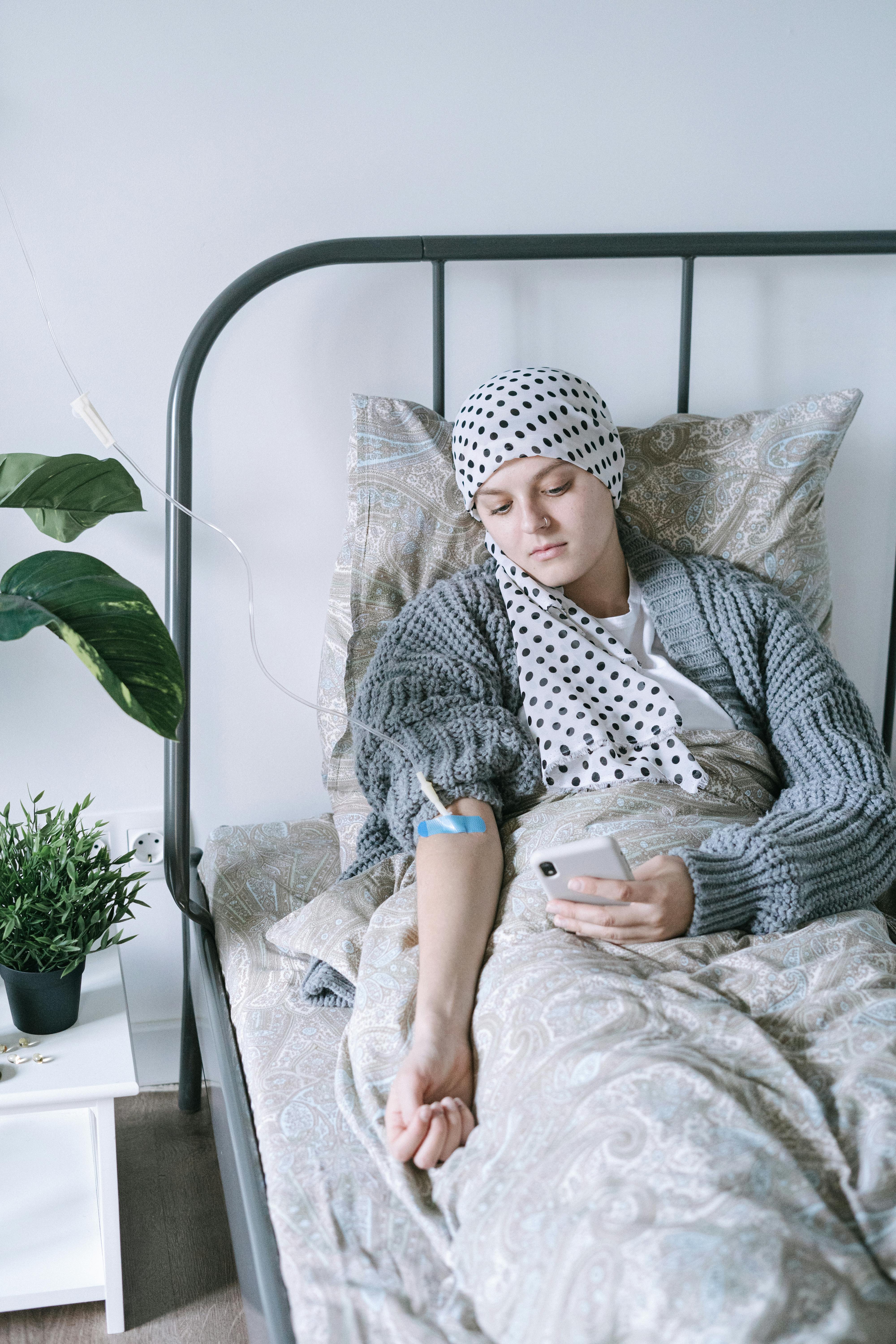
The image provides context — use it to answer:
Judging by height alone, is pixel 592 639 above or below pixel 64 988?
above

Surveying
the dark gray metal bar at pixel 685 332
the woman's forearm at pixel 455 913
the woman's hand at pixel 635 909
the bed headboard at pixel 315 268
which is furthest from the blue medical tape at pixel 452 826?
the dark gray metal bar at pixel 685 332

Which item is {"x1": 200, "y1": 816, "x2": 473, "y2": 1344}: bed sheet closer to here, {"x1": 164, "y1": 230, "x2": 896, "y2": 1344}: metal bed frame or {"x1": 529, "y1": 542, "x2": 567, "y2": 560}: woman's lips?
{"x1": 164, "y1": 230, "x2": 896, "y2": 1344}: metal bed frame

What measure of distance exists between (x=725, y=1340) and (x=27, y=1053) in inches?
34.6

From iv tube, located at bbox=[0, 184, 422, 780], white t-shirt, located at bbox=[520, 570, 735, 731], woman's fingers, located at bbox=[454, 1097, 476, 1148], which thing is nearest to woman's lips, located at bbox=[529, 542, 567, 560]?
white t-shirt, located at bbox=[520, 570, 735, 731]

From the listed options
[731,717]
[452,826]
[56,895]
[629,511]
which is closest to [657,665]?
[731,717]

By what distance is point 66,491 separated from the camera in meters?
1.18

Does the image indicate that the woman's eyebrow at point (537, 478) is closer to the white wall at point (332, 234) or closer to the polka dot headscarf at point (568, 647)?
the polka dot headscarf at point (568, 647)

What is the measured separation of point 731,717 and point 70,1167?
98 cm

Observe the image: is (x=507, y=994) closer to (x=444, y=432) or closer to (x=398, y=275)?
(x=444, y=432)

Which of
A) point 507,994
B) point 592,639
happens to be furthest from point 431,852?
point 592,639

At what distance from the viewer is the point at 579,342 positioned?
1547 mm

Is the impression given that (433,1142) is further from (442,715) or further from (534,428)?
(534,428)

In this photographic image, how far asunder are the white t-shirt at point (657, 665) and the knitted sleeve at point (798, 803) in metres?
0.05

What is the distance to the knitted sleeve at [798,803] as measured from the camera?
104cm
